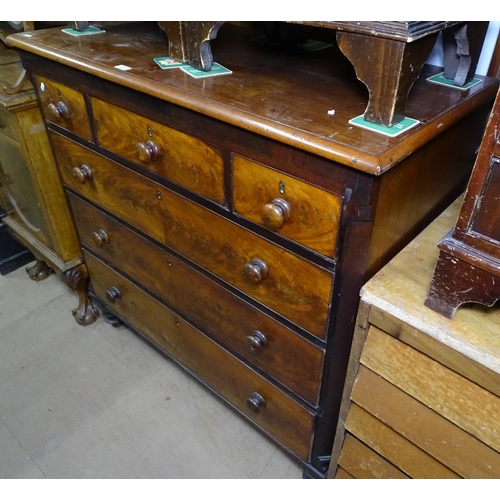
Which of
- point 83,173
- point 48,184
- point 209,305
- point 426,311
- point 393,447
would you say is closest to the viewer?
point 426,311

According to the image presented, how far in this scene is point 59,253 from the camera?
65.7 inches

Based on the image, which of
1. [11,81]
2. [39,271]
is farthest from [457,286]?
[39,271]

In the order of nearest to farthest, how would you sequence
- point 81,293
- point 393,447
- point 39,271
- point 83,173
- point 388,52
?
point 388,52 < point 393,447 < point 83,173 < point 81,293 < point 39,271

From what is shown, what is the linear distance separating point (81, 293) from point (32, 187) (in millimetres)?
414

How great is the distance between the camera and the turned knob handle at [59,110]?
48.3 inches

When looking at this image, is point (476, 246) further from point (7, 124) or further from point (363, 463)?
point (7, 124)

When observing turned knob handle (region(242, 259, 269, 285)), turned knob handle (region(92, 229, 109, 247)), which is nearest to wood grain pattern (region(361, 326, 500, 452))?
turned knob handle (region(242, 259, 269, 285))

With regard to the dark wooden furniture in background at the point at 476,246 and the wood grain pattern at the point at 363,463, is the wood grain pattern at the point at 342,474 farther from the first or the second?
the dark wooden furniture in background at the point at 476,246

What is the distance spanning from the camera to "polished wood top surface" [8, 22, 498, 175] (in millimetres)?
724

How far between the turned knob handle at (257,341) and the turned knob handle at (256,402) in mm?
179

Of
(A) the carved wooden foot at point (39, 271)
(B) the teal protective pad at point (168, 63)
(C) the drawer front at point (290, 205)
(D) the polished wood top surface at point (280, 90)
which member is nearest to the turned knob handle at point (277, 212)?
(C) the drawer front at point (290, 205)

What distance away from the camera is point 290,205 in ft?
2.72

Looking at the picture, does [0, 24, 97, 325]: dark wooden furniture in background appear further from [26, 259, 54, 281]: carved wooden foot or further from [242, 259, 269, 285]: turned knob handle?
[242, 259, 269, 285]: turned knob handle

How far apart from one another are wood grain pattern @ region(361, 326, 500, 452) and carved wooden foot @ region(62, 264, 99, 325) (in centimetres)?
115
